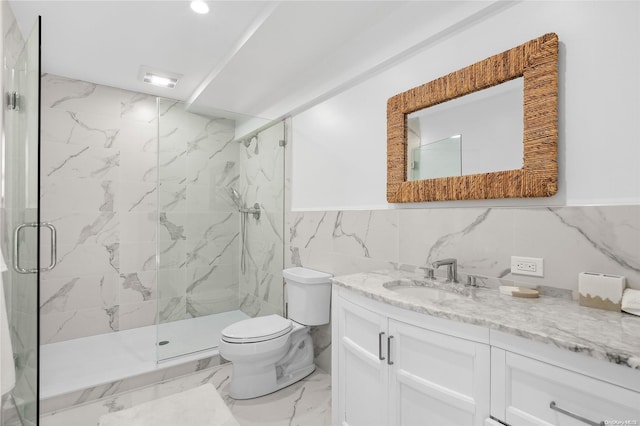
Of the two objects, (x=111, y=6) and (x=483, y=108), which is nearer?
(x=483, y=108)

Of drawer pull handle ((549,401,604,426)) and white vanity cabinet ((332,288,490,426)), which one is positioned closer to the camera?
drawer pull handle ((549,401,604,426))

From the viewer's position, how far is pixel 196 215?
2682 millimetres

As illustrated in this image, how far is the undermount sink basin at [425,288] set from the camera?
4.85ft

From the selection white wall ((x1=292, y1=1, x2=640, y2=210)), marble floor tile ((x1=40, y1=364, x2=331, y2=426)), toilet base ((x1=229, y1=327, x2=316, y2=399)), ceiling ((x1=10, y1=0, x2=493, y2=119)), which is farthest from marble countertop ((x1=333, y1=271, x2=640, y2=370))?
ceiling ((x1=10, y1=0, x2=493, y2=119))

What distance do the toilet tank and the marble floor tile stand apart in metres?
0.47

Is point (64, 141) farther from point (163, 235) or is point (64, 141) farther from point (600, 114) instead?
point (600, 114)

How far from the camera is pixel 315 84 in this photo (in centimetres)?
258

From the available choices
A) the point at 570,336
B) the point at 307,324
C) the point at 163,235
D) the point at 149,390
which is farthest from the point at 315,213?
the point at 570,336

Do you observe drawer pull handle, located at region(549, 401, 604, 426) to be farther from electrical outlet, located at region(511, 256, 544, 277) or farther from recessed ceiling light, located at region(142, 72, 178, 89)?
recessed ceiling light, located at region(142, 72, 178, 89)

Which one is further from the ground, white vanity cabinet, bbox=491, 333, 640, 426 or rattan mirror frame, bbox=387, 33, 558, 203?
rattan mirror frame, bbox=387, 33, 558, 203

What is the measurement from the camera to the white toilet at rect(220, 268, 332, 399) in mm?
2098

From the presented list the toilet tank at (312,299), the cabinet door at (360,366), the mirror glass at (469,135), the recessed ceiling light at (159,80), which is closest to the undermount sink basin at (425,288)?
the cabinet door at (360,366)

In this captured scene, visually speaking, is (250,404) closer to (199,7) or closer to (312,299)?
(312,299)

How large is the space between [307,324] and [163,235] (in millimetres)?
1375
